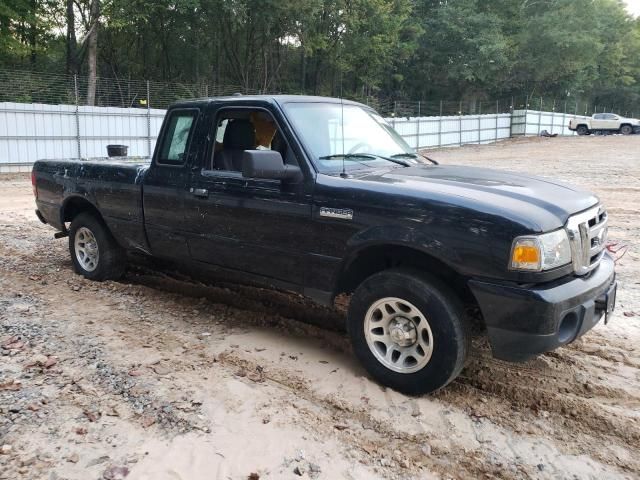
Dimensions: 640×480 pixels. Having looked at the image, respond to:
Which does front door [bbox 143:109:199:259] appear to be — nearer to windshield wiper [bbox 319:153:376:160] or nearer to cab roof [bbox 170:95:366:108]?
cab roof [bbox 170:95:366:108]

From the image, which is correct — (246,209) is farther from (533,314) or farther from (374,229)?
(533,314)

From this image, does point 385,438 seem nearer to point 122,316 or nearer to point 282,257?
point 282,257

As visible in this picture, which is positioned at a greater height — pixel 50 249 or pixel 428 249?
pixel 428 249

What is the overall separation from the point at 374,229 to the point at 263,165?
881 millimetres

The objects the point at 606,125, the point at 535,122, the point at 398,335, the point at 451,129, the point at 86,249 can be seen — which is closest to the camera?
the point at 398,335

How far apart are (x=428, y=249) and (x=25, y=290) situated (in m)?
4.43

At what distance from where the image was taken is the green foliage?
28.5m

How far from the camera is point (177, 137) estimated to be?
5.12 metres

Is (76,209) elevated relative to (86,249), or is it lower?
elevated

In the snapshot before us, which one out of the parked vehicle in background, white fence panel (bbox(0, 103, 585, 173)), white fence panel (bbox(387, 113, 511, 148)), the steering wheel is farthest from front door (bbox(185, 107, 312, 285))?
the parked vehicle in background

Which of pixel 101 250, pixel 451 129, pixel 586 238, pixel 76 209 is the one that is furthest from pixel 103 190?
pixel 451 129

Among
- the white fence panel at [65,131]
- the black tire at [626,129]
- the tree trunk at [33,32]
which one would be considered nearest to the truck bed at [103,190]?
the white fence panel at [65,131]

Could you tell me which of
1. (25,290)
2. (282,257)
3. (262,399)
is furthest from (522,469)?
(25,290)

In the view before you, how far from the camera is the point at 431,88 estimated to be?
46875 millimetres
